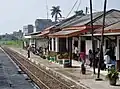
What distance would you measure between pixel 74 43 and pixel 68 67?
8138 millimetres

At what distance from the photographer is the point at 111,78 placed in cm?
1669

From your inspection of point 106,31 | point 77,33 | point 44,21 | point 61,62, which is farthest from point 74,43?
point 44,21

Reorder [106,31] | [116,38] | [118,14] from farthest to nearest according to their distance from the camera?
1. [118,14]
2. [116,38]
3. [106,31]

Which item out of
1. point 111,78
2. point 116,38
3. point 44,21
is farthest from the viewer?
point 44,21

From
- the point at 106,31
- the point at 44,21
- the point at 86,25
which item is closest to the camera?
the point at 106,31

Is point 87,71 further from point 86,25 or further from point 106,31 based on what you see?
point 86,25

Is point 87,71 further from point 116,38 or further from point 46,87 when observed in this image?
point 46,87

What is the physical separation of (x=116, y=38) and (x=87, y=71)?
2.76m

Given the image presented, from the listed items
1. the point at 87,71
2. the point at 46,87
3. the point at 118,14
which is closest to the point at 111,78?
the point at 46,87

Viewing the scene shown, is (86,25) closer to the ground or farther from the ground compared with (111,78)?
farther from the ground

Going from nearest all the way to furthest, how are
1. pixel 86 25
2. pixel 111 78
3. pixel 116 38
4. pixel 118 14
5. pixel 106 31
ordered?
pixel 111 78 < pixel 106 31 < pixel 116 38 < pixel 86 25 < pixel 118 14

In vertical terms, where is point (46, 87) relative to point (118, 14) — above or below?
below

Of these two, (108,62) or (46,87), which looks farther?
(108,62)

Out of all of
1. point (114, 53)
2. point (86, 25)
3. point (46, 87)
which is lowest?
point (46, 87)
